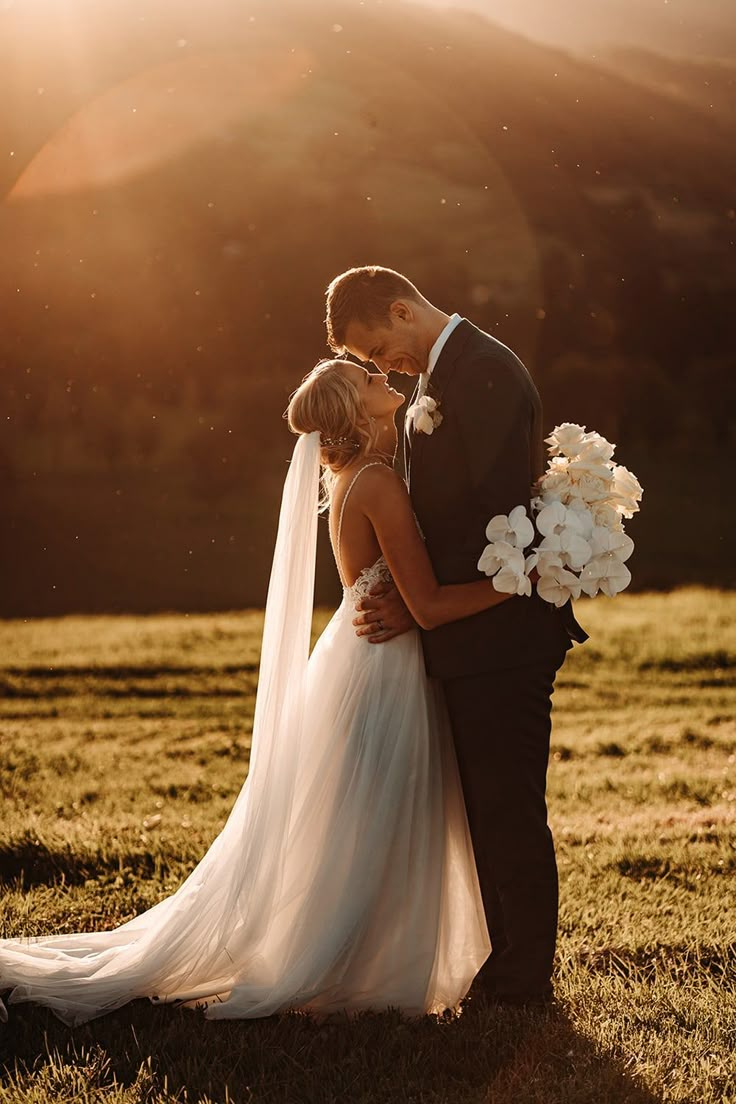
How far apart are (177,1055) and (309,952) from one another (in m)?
0.51

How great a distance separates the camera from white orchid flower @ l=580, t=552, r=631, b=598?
3.40m

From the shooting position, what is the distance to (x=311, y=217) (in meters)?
19.0

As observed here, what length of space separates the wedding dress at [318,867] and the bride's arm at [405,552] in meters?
0.20

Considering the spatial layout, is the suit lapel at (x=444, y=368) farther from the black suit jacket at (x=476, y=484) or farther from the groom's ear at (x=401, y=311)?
the groom's ear at (x=401, y=311)

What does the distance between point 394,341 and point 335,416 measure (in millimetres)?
351

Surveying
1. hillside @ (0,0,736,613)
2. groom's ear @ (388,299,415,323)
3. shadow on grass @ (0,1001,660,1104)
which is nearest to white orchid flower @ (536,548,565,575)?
groom's ear @ (388,299,415,323)

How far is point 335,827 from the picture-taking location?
3.67 m

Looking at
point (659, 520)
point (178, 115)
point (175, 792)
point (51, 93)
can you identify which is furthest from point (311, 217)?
point (175, 792)

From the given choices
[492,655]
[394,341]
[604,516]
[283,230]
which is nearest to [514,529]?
[604,516]

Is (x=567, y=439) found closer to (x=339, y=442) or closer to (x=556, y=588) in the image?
(x=556, y=588)

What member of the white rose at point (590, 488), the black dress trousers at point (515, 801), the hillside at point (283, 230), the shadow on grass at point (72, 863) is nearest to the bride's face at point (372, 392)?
the white rose at point (590, 488)

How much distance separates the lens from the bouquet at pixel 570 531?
132 inches

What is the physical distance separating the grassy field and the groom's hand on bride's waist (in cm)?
A: 124

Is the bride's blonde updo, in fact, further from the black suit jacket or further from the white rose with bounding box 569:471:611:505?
the white rose with bounding box 569:471:611:505
